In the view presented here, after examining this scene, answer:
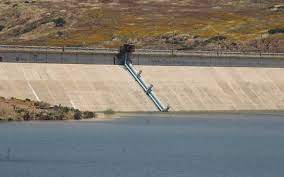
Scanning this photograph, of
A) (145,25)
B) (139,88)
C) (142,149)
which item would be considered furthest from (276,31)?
(142,149)

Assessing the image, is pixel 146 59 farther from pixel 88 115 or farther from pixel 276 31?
pixel 276 31

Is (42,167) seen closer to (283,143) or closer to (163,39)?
(283,143)

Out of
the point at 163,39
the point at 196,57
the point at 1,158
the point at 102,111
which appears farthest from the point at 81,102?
the point at 163,39

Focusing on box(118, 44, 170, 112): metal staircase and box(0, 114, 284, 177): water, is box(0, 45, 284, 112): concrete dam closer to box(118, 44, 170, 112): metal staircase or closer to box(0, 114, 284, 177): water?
box(118, 44, 170, 112): metal staircase

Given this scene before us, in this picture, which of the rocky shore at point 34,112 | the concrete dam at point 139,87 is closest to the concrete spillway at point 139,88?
the concrete dam at point 139,87

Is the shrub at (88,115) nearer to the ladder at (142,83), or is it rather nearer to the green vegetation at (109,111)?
the green vegetation at (109,111)

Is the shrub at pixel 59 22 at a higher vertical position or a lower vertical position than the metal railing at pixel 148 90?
higher
